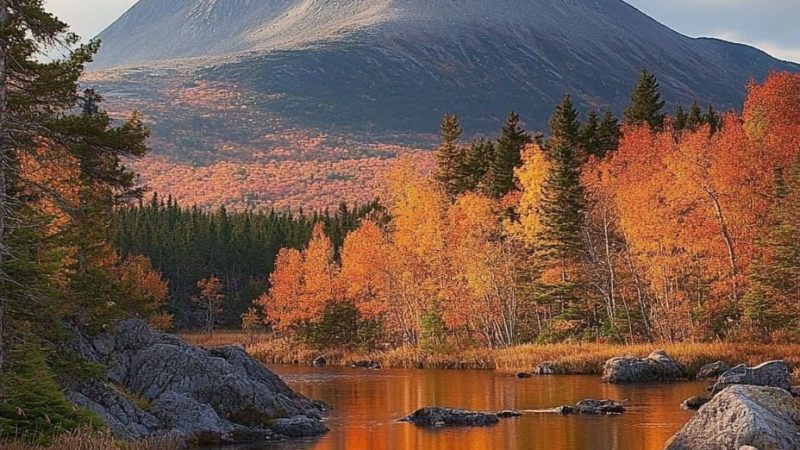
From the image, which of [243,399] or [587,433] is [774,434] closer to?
[587,433]

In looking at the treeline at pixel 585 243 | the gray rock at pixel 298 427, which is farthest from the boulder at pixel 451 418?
the treeline at pixel 585 243

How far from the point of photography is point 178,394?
114ft

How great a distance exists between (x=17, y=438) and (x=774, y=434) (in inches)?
742

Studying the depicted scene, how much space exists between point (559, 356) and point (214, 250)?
244ft

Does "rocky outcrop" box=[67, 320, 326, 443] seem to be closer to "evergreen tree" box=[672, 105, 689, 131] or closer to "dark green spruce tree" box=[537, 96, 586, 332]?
"dark green spruce tree" box=[537, 96, 586, 332]

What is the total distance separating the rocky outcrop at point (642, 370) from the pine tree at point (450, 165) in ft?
92.4

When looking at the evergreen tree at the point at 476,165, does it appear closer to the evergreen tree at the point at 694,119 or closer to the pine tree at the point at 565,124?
the pine tree at the point at 565,124

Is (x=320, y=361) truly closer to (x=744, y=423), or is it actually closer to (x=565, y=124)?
(x=565, y=124)

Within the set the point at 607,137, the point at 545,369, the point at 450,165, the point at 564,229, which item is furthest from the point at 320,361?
the point at 607,137

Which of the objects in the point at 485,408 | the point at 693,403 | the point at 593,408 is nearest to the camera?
the point at 593,408

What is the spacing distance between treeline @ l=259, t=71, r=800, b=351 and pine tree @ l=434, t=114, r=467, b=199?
11 centimetres

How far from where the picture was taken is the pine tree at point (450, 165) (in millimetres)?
75500

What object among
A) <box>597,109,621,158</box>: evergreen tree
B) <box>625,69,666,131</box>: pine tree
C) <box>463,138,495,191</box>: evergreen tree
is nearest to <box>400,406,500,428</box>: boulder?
<box>597,109,621,158</box>: evergreen tree

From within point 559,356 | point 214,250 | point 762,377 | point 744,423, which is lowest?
point 744,423
